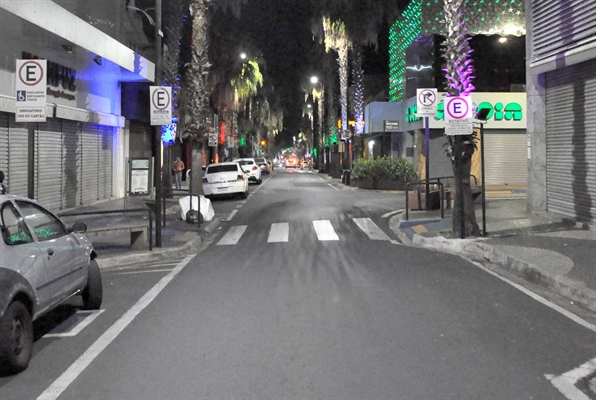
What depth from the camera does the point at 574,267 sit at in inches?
404

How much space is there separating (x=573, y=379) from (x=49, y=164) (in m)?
17.3

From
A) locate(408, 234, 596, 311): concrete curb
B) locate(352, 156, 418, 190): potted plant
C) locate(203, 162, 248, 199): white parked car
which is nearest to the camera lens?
locate(408, 234, 596, 311): concrete curb

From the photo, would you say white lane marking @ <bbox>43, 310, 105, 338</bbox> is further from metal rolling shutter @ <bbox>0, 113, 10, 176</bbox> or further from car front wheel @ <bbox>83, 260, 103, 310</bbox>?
metal rolling shutter @ <bbox>0, 113, 10, 176</bbox>

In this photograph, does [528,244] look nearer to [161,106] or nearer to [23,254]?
[161,106]

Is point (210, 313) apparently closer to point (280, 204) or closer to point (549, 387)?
point (549, 387)

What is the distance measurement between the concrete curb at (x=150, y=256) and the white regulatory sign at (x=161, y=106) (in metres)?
2.72

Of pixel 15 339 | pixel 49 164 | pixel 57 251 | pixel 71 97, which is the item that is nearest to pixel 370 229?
pixel 49 164

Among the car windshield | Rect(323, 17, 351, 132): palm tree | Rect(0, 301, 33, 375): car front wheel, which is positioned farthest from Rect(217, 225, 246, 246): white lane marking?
Rect(323, 17, 351, 132): palm tree

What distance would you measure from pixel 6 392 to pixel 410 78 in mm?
32030

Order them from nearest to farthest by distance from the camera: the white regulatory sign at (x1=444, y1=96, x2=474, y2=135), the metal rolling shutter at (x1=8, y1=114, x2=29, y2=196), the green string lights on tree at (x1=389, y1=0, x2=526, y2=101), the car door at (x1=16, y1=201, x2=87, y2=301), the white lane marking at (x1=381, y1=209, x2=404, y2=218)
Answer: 1. the car door at (x1=16, y1=201, x2=87, y2=301)
2. the white regulatory sign at (x1=444, y1=96, x2=474, y2=135)
3. the metal rolling shutter at (x1=8, y1=114, x2=29, y2=196)
4. the white lane marking at (x1=381, y1=209, x2=404, y2=218)
5. the green string lights on tree at (x1=389, y1=0, x2=526, y2=101)

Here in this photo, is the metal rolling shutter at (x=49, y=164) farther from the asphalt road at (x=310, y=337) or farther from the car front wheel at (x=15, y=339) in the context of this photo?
the car front wheel at (x=15, y=339)

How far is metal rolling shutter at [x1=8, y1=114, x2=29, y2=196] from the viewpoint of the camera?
664 inches

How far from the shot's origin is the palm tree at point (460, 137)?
47.1ft

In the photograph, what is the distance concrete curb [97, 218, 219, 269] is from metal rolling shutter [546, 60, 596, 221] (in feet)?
29.9
